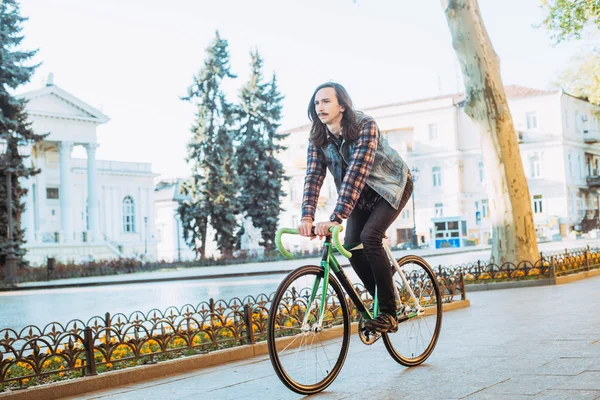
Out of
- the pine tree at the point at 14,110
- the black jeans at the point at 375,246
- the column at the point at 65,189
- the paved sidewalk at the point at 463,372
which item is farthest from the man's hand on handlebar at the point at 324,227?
the column at the point at 65,189

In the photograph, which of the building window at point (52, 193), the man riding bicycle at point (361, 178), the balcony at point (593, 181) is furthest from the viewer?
the balcony at point (593, 181)

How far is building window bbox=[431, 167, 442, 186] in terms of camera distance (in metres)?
68.1

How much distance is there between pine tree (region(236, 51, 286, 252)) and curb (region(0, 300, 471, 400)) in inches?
1458

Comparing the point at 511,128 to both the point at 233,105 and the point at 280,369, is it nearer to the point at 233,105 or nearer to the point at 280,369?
the point at 280,369

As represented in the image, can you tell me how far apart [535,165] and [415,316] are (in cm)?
6104

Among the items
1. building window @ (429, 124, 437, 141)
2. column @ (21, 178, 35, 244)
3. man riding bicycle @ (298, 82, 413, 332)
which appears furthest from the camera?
building window @ (429, 124, 437, 141)

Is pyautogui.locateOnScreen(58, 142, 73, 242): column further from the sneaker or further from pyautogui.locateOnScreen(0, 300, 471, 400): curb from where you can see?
the sneaker

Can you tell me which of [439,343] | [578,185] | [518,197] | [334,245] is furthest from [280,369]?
[578,185]

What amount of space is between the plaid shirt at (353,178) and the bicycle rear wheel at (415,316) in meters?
0.94

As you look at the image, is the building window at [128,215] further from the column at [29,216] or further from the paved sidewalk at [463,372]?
the paved sidewalk at [463,372]

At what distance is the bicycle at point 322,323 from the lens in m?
4.35

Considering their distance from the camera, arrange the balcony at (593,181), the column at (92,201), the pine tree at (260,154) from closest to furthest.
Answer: the pine tree at (260,154) → the column at (92,201) → the balcony at (593,181)

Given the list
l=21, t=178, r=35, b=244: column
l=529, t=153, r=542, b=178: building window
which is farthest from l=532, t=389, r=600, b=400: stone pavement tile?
l=529, t=153, r=542, b=178: building window

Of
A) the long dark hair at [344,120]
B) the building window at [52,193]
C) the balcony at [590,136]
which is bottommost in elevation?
the long dark hair at [344,120]
